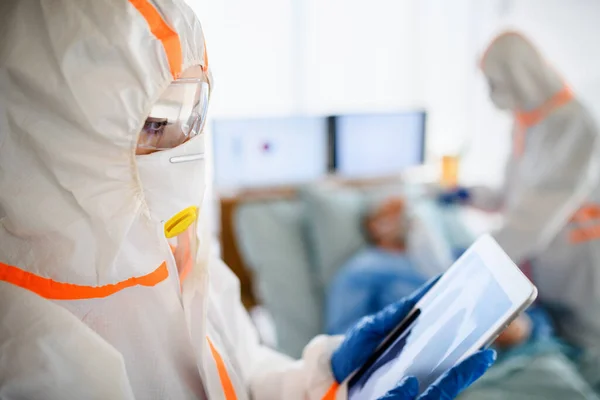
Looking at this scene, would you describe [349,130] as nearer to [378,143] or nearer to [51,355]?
[378,143]

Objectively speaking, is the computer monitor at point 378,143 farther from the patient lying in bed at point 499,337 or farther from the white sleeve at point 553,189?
the white sleeve at point 553,189

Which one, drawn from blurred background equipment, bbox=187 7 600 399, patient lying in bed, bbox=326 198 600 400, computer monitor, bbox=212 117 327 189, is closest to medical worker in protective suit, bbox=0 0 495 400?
patient lying in bed, bbox=326 198 600 400

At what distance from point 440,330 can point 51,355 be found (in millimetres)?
510

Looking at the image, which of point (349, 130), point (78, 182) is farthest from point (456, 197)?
point (78, 182)

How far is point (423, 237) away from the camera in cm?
177

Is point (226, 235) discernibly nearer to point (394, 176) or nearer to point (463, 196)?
point (394, 176)

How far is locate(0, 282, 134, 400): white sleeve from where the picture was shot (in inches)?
24.0

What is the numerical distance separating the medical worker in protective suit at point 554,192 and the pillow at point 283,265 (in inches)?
28.9

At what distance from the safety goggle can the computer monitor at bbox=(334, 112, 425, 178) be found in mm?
1649

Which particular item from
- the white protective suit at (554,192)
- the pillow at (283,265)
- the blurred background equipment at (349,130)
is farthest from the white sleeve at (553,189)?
the pillow at (283,265)

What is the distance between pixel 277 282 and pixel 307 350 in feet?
3.30

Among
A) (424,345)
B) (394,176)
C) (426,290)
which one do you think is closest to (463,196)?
(394,176)

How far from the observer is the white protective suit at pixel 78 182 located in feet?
2.02

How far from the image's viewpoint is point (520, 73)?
6.00 feet
